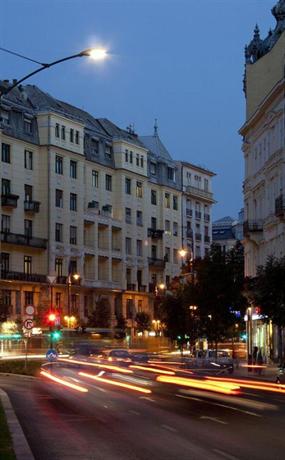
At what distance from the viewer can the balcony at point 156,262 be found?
114781 mm

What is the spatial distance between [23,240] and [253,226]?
89.1 ft

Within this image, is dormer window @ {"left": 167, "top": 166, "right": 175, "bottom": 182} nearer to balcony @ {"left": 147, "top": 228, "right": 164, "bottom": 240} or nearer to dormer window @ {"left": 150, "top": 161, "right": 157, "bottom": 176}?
dormer window @ {"left": 150, "top": 161, "right": 157, "bottom": 176}

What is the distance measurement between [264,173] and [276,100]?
6.34m

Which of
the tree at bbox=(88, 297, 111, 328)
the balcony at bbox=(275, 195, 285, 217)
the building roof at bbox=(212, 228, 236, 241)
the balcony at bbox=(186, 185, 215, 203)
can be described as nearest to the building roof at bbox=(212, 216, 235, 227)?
the building roof at bbox=(212, 228, 236, 241)

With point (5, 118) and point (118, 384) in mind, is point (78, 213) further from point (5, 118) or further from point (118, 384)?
point (118, 384)

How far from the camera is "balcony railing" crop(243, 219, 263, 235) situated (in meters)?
71.6

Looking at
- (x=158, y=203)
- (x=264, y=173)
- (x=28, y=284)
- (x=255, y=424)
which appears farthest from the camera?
(x=158, y=203)

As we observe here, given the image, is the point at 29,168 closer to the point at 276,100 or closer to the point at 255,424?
the point at 276,100

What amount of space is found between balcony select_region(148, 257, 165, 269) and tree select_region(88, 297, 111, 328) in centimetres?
1412

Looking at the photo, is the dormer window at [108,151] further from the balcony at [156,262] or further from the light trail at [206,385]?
the light trail at [206,385]

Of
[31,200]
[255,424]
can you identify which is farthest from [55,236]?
[255,424]

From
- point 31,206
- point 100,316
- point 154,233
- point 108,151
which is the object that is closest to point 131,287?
point 154,233

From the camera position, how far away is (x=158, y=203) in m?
118

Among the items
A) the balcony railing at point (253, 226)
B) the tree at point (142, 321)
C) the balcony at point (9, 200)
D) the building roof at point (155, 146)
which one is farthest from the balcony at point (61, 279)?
the building roof at point (155, 146)
